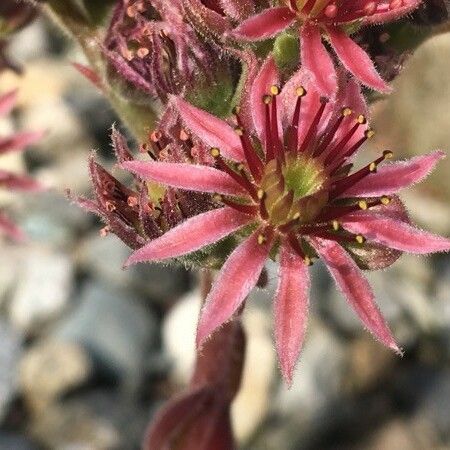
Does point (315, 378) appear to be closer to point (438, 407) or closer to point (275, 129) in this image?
point (438, 407)

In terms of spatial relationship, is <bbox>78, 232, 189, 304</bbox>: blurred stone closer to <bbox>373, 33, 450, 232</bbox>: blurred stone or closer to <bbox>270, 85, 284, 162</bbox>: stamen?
<bbox>373, 33, 450, 232</bbox>: blurred stone

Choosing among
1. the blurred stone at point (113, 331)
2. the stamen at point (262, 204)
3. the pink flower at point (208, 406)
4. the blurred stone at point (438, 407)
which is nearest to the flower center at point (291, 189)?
the stamen at point (262, 204)

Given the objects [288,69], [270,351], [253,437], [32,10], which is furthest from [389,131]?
[288,69]

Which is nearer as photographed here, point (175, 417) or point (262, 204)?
point (262, 204)

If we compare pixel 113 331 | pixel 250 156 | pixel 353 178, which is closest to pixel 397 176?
pixel 353 178

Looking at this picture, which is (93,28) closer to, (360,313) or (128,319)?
(360,313)

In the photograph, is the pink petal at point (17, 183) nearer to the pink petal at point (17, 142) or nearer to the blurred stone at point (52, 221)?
the pink petal at point (17, 142)
